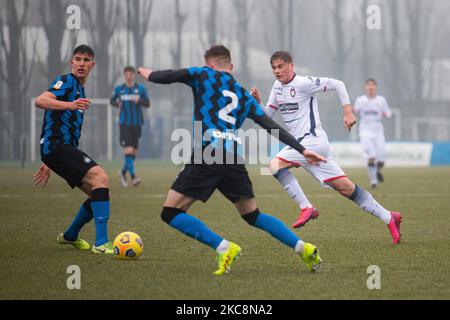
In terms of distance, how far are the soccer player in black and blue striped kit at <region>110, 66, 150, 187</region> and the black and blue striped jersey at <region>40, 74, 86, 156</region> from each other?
9.59 meters

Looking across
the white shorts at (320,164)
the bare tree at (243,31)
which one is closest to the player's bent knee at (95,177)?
the white shorts at (320,164)

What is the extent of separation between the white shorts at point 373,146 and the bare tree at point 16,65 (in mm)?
15415

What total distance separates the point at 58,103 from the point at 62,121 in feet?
A: 1.57

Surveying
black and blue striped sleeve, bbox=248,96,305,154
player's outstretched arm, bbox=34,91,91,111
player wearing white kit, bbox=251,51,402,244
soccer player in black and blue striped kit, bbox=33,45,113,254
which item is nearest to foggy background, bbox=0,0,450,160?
player wearing white kit, bbox=251,51,402,244

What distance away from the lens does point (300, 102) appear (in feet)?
33.6

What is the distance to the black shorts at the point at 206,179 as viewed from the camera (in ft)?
23.2

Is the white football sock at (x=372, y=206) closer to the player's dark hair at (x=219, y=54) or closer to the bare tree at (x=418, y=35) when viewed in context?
the player's dark hair at (x=219, y=54)

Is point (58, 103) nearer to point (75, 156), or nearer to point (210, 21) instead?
point (75, 156)

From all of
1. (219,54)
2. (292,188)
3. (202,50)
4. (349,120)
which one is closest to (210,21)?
(202,50)

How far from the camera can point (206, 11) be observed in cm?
3928
